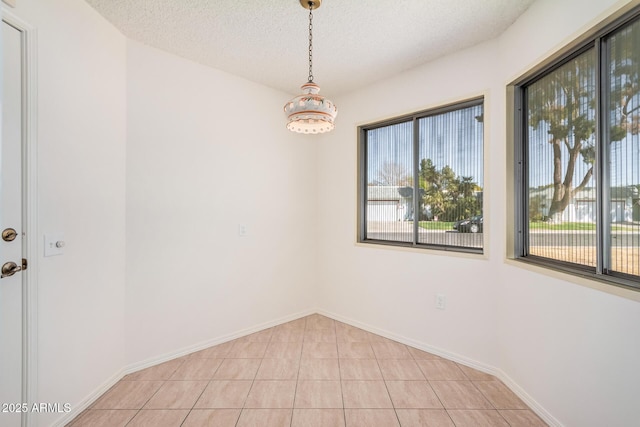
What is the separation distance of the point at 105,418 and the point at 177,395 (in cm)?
41

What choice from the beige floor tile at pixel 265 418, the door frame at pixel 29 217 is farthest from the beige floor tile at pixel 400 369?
the door frame at pixel 29 217

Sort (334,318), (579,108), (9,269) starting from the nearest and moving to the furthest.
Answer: (9,269), (579,108), (334,318)

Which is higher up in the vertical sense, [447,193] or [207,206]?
[447,193]

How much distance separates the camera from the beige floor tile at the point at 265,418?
189 cm

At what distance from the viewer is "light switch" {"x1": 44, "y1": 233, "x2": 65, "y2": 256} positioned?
6.00 feet

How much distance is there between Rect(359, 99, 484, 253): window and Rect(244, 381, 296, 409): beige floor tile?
5.47 ft

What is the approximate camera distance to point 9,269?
162 cm

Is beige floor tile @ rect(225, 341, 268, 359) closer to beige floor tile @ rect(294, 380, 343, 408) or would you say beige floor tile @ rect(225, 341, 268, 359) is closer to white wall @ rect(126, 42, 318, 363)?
white wall @ rect(126, 42, 318, 363)

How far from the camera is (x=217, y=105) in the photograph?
117 inches

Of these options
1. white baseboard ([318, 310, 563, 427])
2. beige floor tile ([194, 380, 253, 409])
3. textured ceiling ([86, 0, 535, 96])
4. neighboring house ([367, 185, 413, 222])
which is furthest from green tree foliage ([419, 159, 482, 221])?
beige floor tile ([194, 380, 253, 409])

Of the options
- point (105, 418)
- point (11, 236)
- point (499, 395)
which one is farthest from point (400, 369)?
point (11, 236)

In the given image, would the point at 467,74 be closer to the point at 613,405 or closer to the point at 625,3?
the point at 625,3

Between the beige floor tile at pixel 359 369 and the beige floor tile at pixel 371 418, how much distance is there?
1.22ft

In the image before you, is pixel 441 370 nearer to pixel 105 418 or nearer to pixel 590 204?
pixel 590 204
